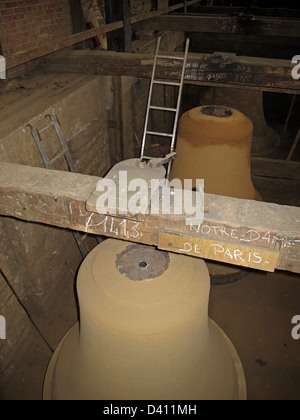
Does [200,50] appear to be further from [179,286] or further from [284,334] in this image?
[179,286]

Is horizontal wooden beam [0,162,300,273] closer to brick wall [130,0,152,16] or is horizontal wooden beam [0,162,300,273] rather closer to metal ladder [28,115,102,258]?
metal ladder [28,115,102,258]

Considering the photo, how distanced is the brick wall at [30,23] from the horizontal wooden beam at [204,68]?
601 millimetres

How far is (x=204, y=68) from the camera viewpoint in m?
4.41

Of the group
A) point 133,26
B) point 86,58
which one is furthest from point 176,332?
point 133,26

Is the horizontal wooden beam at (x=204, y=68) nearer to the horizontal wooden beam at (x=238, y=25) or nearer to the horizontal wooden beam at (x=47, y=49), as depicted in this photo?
the horizontal wooden beam at (x=47, y=49)

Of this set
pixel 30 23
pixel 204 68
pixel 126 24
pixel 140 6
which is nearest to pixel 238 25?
pixel 126 24

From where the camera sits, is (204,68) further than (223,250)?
Yes

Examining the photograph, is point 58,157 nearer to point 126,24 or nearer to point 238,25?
point 126,24
